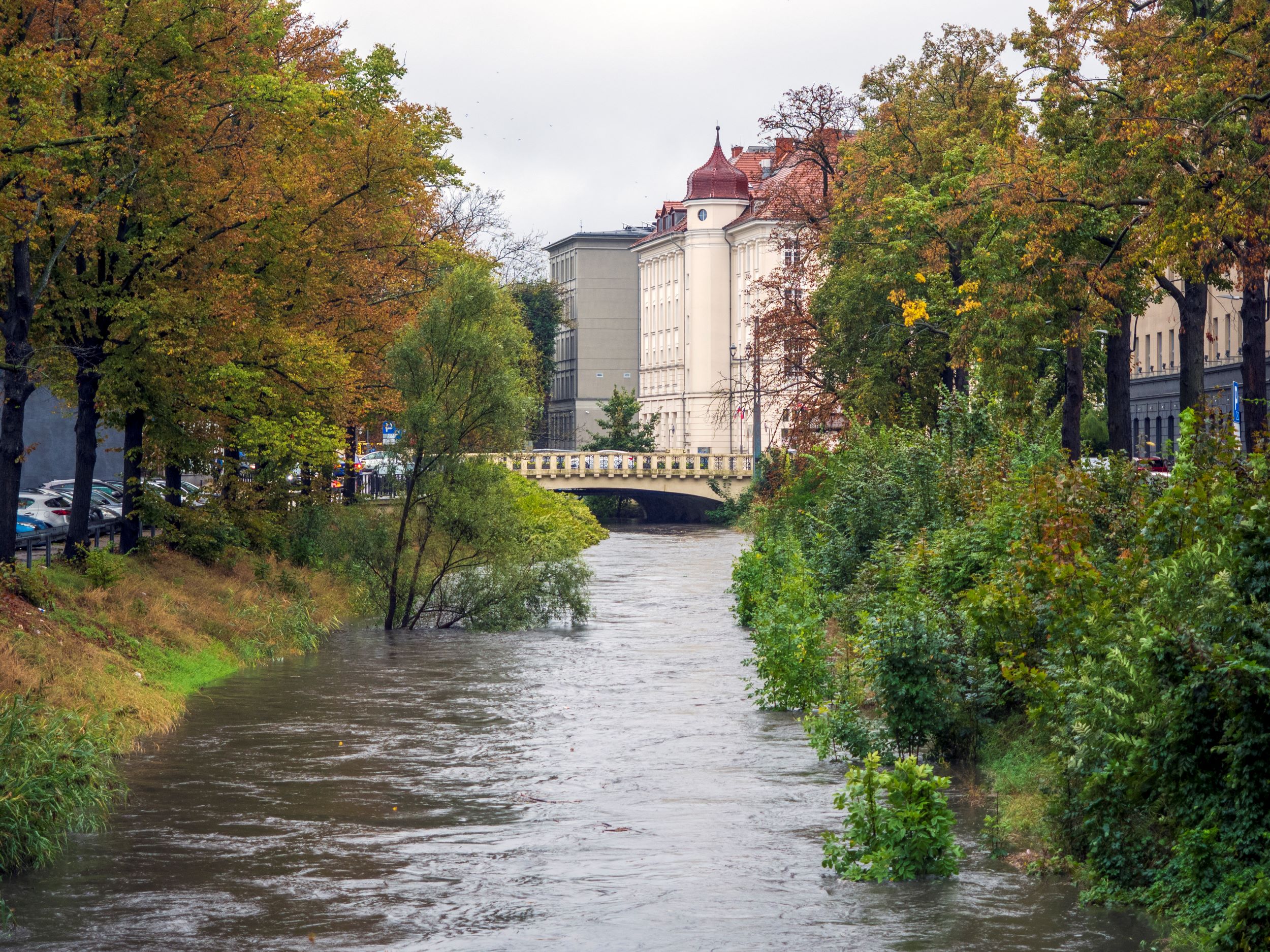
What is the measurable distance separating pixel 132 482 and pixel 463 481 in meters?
7.25

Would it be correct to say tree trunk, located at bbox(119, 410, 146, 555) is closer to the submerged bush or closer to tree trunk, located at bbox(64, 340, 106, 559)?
tree trunk, located at bbox(64, 340, 106, 559)

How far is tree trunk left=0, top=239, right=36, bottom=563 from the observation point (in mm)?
23547

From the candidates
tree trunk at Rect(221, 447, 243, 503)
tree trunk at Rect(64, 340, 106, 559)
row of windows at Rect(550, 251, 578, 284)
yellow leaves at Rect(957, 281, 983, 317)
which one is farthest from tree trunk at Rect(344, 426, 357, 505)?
row of windows at Rect(550, 251, 578, 284)

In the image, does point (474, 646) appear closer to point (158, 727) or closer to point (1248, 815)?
point (158, 727)

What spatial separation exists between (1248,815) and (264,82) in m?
22.7

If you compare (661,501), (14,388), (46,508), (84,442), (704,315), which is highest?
(704,315)

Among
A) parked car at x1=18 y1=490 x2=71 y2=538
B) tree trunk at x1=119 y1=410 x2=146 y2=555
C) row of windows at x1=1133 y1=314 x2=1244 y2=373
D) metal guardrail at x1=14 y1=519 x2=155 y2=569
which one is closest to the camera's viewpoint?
metal guardrail at x1=14 y1=519 x2=155 y2=569

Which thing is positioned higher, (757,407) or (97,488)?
(757,407)

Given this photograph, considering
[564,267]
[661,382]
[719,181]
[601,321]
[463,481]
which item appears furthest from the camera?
[564,267]

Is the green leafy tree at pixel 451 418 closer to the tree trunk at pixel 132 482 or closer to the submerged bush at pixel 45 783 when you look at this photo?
the tree trunk at pixel 132 482

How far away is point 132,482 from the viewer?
3003 cm

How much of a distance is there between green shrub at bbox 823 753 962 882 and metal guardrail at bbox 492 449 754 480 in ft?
235

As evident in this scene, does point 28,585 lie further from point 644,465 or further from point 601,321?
point 601,321

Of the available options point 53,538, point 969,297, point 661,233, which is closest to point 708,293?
point 661,233
